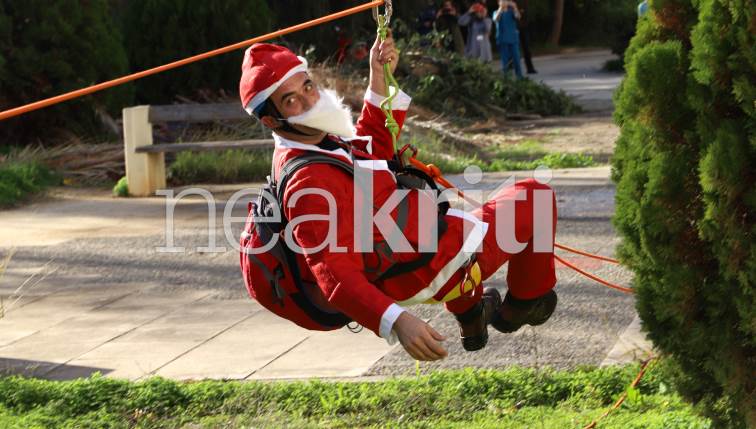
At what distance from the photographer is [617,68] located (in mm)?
29359

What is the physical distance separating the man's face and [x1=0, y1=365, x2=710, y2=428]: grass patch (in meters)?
1.35

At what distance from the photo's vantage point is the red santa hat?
3996mm

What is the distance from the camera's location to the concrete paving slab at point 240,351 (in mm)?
5660

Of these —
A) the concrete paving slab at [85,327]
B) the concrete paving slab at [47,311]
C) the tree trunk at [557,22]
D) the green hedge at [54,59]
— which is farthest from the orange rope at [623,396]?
the tree trunk at [557,22]

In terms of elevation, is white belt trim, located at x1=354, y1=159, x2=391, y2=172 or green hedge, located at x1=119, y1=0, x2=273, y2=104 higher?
white belt trim, located at x1=354, y1=159, x2=391, y2=172

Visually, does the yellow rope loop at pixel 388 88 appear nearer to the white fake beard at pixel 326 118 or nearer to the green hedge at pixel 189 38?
the white fake beard at pixel 326 118

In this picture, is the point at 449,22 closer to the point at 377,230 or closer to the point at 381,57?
the point at 381,57

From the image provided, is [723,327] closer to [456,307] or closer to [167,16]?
[456,307]

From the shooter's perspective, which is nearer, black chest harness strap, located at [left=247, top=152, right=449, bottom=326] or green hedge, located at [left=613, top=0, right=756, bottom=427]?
green hedge, located at [left=613, top=0, right=756, bottom=427]

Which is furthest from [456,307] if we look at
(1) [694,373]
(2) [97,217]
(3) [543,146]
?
(3) [543,146]

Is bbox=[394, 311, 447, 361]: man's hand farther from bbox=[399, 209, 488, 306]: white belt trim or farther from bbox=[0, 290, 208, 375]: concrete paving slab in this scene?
bbox=[0, 290, 208, 375]: concrete paving slab

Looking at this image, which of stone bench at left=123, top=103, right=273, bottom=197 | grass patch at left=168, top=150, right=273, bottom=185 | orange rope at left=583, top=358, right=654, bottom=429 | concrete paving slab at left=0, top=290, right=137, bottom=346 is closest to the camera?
orange rope at left=583, top=358, right=654, bottom=429

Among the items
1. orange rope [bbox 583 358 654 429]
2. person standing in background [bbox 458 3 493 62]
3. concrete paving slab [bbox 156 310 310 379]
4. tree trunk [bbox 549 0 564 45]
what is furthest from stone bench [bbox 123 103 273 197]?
tree trunk [bbox 549 0 564 45]

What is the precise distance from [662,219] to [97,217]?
762cm
